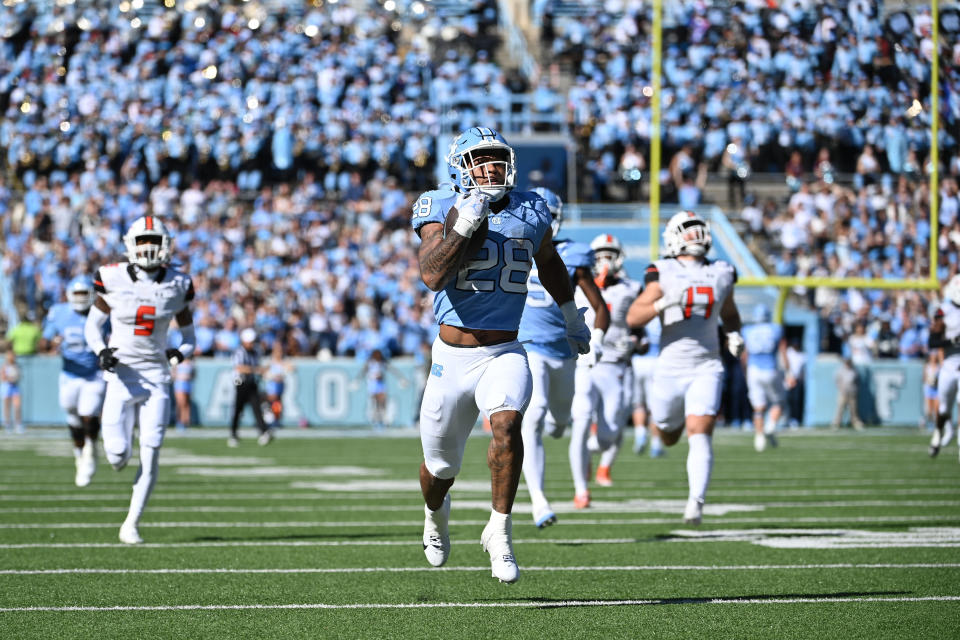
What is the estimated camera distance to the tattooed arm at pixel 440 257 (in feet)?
18.6

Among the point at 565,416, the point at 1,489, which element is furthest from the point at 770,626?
the point at 1,489

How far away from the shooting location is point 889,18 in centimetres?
1653

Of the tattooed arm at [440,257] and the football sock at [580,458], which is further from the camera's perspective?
the football sock at [580,458]

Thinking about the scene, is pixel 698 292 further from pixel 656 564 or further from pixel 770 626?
pixel 770 626

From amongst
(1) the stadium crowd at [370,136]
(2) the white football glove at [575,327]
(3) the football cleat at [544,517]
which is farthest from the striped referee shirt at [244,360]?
(2) the white football glove at [575,327]

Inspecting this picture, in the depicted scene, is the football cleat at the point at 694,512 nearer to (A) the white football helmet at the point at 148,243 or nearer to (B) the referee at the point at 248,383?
(A) the white football helmet at the point at 148,243

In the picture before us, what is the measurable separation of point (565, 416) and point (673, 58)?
402 inches

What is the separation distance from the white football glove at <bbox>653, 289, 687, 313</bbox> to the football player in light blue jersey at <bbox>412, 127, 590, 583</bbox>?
2797 mm

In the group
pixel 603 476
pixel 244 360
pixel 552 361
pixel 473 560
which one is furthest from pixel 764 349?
pixel 473 560

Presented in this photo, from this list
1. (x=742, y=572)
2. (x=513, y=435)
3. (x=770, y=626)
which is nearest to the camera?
(x=770, y=626)

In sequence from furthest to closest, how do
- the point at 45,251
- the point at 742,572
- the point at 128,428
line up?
1. the point at 45,251
2. the point at 128,428
3. the point at 742,572

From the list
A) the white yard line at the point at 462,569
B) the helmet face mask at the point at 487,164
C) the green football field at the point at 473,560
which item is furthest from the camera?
the white yard line at the point at 462,569

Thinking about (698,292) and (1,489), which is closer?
(698,292)

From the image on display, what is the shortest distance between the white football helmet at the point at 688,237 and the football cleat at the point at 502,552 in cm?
343
